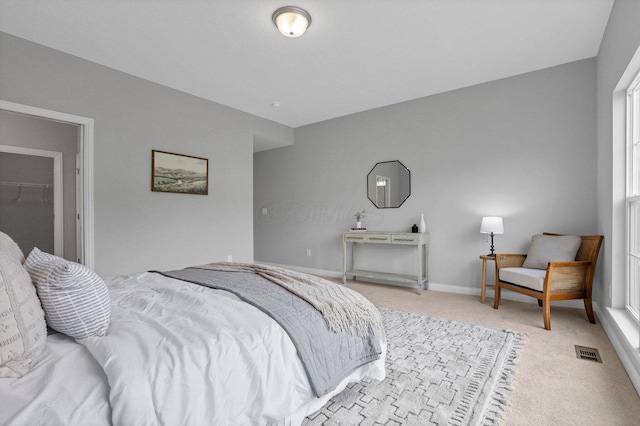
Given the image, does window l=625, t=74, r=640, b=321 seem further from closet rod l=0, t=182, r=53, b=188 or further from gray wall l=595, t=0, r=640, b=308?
closet rod l=0, t=182, r=53, b=188

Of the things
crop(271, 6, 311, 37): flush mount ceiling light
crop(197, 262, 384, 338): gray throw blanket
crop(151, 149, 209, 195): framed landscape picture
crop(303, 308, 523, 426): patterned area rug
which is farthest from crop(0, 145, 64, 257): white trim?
crop(303, 308, 523, 426): patterned area rug

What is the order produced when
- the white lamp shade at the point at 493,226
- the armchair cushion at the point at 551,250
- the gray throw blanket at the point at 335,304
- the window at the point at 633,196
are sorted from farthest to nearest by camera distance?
1. the white lamp shade at the point at 493,226
2. the armchair cushion at the point at 551,250
3. the window at the point at 633,196
4. the gray throw blanket at the point at 335,304

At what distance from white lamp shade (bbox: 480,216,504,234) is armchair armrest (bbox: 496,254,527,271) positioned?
1.00 feet

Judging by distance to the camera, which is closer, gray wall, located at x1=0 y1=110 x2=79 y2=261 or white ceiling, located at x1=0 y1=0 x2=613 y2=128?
white ceiling, located at x1=0 y1=0 x2=613 y2=128

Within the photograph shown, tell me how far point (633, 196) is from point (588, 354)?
1.24 meters

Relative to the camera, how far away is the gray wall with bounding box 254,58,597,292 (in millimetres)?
3469

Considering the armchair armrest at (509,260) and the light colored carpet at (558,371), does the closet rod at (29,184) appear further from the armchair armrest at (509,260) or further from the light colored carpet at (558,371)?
the armchair armrest at (509,260)

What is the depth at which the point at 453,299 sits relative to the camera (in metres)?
3.84

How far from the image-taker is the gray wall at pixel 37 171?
13.5 ft

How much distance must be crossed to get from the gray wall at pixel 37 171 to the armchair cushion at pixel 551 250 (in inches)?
230

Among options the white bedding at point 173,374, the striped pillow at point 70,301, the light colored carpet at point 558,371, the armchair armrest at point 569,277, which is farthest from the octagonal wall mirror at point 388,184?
the striped pillow at point 70,301

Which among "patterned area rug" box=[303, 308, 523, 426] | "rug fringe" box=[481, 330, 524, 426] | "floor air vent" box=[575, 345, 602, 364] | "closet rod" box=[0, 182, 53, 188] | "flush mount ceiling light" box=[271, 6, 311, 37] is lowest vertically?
"rug fringe" box=[481, 330, 524, 426]

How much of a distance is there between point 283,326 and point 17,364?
2.86 feet

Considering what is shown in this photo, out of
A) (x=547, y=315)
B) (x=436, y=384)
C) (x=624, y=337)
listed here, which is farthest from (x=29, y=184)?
(x=624, y=337)
